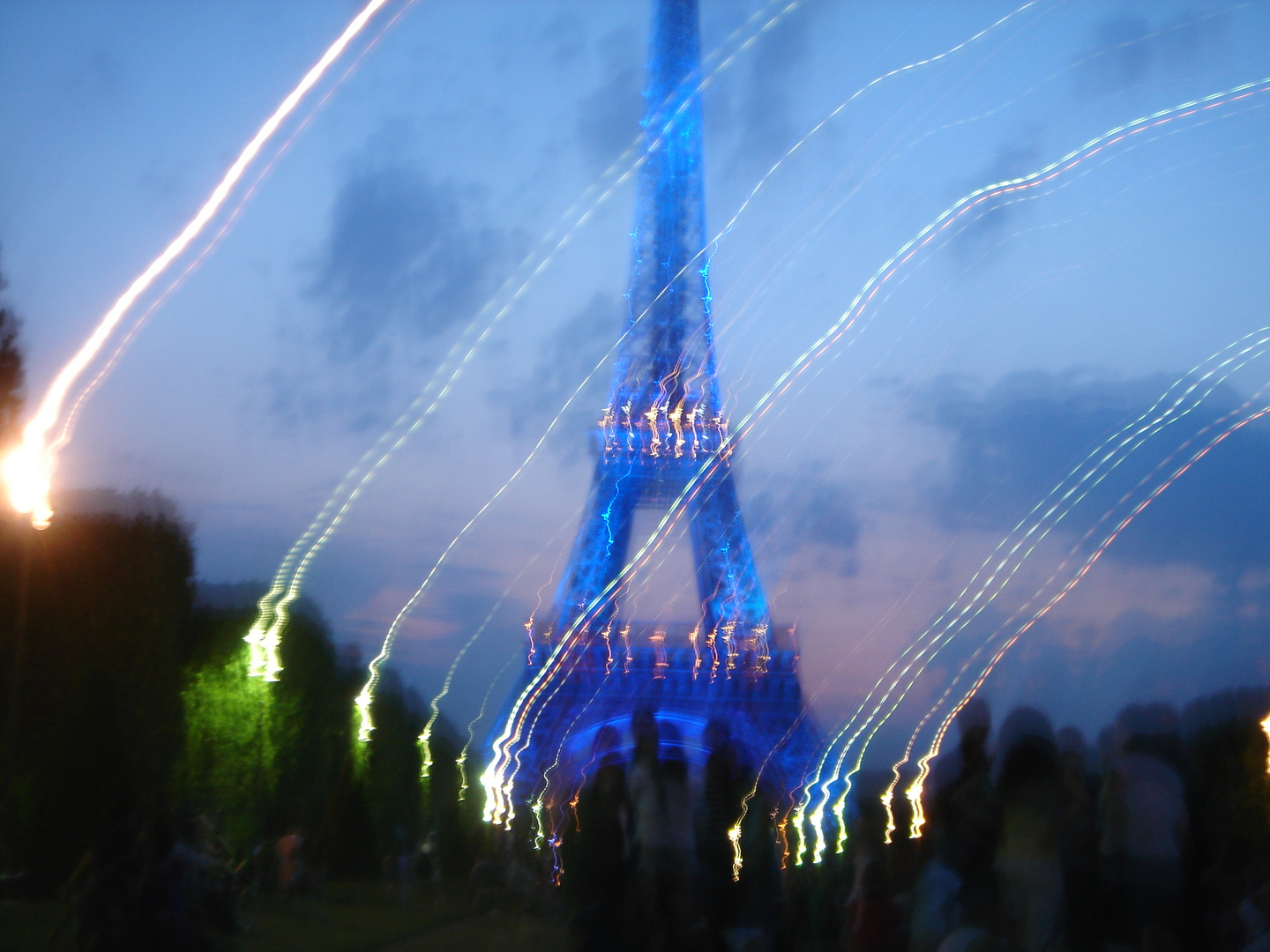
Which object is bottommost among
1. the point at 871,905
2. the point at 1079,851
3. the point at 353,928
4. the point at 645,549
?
the point at 353,928

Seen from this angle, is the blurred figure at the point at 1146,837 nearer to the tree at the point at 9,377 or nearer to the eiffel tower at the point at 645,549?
the tree at the point at 9,377

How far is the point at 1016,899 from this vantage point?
6.95m

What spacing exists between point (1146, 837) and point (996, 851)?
2.57 ft

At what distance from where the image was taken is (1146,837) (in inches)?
279

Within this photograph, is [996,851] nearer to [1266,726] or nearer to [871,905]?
[871,905]

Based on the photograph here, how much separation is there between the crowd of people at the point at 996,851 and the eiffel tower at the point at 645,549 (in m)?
32.3

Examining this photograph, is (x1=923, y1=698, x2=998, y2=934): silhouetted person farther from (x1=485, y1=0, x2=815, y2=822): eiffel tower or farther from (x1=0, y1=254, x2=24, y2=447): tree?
(x1=485, y1=0, x2=815, y2=822): eiffel tower

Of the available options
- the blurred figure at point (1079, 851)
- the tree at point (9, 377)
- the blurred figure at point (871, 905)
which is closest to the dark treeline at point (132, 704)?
the tree at point (9, 377)

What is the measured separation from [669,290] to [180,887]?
36.2 meters

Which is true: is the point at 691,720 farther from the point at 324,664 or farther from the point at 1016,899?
the point at 1016,899

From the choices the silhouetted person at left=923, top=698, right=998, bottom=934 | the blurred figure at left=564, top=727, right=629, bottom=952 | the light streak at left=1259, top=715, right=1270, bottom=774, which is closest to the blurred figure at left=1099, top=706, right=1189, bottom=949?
the silhouetted person at left=923, top=698, right=998, bottom=934

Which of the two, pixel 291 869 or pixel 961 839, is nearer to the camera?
pixel 961 839

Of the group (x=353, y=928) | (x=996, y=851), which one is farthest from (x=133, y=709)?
(x=996, y=851)

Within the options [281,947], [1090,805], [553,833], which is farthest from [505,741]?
[1090,805]
